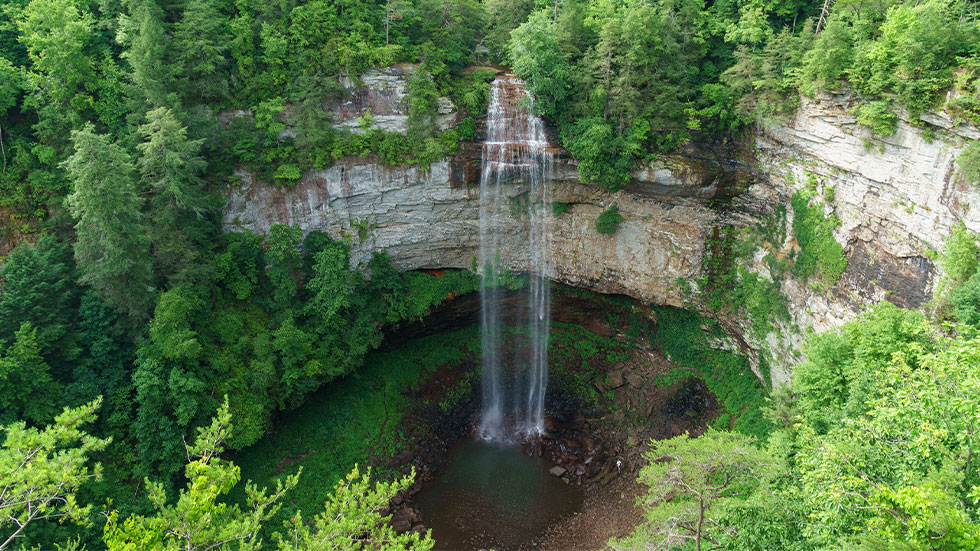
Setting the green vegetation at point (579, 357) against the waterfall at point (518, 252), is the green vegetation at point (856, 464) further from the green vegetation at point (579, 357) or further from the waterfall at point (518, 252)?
the waterfall at point (518, 252)

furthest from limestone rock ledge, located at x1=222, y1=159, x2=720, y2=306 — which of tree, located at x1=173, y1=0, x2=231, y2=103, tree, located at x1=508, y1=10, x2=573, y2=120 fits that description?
tree, located at x1=173, y1=0, x2=231, y2=103

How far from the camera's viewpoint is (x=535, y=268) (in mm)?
26719

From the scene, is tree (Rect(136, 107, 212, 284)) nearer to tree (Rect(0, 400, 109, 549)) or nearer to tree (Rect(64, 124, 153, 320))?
tree (Rect(64, 124, 153, 320))

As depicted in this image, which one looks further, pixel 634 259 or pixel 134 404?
pixel 634 259

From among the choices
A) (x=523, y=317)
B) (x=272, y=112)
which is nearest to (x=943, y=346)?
(x=523, y=317)

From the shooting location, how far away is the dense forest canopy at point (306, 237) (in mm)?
9781

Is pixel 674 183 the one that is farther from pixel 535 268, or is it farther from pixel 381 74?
pixel 381 74

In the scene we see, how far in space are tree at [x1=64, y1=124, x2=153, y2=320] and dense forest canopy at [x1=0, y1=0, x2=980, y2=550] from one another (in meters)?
0.09

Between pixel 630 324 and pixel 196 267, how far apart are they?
65.3 feet

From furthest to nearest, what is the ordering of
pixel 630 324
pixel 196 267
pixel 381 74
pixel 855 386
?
1. pixel 630 324
2. pixel 381 74
3. pixel 196 267
4. pixel 855 386

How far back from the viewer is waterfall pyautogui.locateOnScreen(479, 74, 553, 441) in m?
23.7

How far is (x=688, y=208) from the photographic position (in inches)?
931

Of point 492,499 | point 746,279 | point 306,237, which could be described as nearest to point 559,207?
point 746,279

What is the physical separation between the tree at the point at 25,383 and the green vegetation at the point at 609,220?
2103 cm
